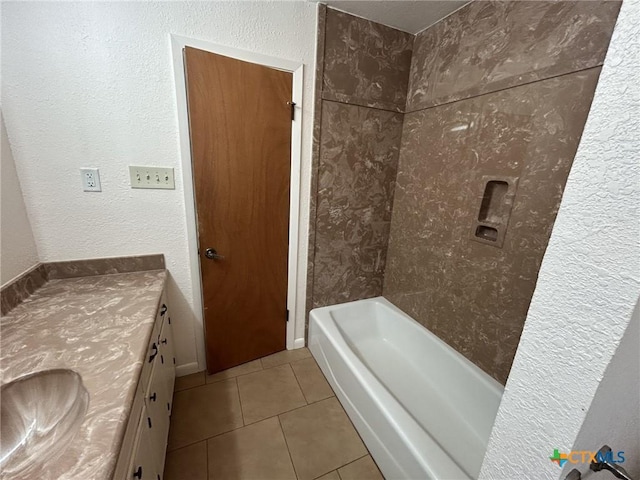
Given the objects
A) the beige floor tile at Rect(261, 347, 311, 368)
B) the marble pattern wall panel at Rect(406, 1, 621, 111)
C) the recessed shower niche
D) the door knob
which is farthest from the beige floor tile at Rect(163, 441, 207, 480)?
the marble pattern wall panel at Rect(406, 1, 621, 111)

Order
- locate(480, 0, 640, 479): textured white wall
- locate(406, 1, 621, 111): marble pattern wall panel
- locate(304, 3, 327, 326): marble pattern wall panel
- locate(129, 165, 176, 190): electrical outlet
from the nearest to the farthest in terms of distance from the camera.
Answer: locate(480, 0, 640, 479): textured white wall, locate(406, 1, 621, 111): marble pattern wall panel, locate(129, 165, 176, 190): electrical outlet, locate(304, 3, 327, 326): marble pattern wall panel

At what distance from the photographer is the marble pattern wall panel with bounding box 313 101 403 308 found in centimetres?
168

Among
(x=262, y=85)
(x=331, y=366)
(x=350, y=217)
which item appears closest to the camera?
(x=262, y=85)

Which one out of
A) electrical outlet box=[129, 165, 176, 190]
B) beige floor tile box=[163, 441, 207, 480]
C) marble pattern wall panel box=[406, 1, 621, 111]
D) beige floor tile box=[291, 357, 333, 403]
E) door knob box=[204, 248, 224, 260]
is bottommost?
beige floor tile box=[163, 441, 207, 480]

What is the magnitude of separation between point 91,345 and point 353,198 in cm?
157

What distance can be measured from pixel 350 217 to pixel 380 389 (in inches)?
43.8

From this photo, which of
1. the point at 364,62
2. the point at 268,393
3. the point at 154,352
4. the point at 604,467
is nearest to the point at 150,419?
the point at 154,352

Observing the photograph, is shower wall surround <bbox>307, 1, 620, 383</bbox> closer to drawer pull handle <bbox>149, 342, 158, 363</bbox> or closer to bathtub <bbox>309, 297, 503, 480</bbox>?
bathtub <bbox>309, 297, 503, 480</bbox>

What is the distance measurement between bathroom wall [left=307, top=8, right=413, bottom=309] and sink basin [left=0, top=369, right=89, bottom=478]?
1.33m

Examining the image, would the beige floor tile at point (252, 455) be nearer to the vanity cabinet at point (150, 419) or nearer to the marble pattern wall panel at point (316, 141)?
the vanity cabinet at point (150, 419)

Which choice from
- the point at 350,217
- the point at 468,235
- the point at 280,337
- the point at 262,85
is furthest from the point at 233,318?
the point at 468,235

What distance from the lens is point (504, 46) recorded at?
4.01 feet

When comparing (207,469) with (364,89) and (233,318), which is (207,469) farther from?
(364,89)

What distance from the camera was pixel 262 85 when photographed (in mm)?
1424
